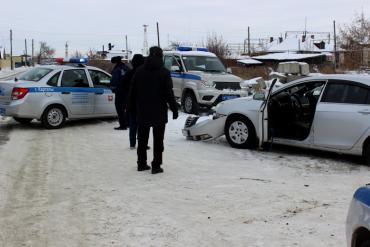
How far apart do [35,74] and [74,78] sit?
958 millimetres

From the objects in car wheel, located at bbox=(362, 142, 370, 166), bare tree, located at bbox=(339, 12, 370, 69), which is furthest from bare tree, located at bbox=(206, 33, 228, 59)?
car wheel, located at bbox=(362, 142, 370, 166)

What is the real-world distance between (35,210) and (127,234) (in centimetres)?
137

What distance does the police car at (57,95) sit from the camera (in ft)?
40.1

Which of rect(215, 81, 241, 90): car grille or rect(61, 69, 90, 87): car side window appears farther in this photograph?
rect(215, 81, 241, 90): car grille

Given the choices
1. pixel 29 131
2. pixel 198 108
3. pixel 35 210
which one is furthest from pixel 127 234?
pixel 198 108

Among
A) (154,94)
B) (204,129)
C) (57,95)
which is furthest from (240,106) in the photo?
(57,95)

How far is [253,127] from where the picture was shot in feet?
31.8

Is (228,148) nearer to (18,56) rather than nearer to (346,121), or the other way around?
(346,121)

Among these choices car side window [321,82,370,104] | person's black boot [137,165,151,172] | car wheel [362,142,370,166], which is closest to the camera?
person's black boot [137,165,151,172]

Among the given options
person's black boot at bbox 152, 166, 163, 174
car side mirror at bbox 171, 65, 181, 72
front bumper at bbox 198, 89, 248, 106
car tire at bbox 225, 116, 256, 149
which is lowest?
person's black boot at bbox 152, 166, 163, 174

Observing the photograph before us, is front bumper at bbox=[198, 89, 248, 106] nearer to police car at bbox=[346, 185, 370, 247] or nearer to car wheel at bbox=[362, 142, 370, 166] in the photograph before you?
car wheel at bbox=[362, 142, 370, 166]

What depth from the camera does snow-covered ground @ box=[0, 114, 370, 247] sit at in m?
5.04

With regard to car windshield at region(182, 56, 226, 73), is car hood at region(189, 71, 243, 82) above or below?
below

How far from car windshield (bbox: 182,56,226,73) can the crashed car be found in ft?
19.3
